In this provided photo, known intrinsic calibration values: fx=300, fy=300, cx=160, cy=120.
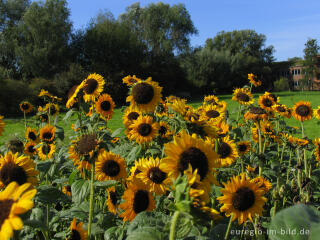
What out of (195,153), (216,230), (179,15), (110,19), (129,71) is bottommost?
(216,230)

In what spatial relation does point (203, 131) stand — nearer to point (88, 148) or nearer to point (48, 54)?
point (88, 148)

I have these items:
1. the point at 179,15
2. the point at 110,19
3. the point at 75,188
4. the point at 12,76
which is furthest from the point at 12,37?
the point at 75,188

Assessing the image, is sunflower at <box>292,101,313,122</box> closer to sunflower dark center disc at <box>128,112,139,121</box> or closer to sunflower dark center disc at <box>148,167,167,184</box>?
→ sunflower dark center disc at <box>128,112,139,121</box>

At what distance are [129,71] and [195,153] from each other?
1062 inches

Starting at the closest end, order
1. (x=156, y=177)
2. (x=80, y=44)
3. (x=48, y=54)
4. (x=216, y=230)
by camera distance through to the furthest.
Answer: (x=216, y=230) → (x=156, y=177) → (x=48, y=54) → (x=80, y=44)

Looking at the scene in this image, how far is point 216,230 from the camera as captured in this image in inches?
60.1

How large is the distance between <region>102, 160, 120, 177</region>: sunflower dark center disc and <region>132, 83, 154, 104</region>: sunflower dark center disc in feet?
2.40

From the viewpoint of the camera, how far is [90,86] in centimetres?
297

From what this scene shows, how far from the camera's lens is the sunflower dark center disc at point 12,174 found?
139 centimetres

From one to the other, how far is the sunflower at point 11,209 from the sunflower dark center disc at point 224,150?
74.1 inches

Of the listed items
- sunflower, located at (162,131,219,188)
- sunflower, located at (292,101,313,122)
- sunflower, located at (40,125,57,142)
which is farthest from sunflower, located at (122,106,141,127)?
sunflower, located at (292,101,313,122)

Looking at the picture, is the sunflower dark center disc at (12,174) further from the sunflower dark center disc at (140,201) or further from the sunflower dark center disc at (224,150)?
the sunflower dark center disc at (224,150)

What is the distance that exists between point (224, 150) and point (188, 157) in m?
1.31

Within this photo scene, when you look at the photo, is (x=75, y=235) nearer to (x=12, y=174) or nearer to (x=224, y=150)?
(x=12, y=174)
